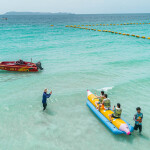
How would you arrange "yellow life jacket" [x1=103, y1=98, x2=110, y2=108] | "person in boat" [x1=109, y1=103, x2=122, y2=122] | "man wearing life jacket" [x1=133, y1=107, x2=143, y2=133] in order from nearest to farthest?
"man wearing life jacket" [x1=133, y1=107, x2=143, y2=133], "person in boat" [x1=109, y1=103, x2=122, y2=122], "yellow life jacket" [x1=103, y1=98, x2=110, y2=108]

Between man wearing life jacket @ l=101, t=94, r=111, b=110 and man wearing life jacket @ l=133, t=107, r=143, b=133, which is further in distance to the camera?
man wearing life jacket @ l=101, t=94, r=111, b=110

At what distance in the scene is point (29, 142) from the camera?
26.3 ft

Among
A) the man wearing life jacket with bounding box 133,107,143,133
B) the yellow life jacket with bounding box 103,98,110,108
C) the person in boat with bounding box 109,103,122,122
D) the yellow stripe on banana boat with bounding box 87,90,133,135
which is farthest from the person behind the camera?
the yellow life jacket with bounding box 103,98,110,108

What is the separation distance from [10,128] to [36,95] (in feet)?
12.4

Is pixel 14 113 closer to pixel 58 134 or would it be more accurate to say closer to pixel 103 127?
pixel 58 134

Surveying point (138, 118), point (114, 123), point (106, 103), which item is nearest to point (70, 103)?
point (106, 103)

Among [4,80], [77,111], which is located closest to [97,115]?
[77,111]

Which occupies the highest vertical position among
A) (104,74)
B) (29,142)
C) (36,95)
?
(104,74)

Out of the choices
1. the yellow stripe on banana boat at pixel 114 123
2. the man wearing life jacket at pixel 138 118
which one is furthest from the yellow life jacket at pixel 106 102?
the man wearing life jacket at pixel 138 118

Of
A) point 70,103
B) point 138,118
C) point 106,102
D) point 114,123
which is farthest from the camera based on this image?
point 70,103

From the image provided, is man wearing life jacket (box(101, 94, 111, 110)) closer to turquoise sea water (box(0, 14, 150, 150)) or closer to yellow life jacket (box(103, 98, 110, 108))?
yellow life jacket (box(103, 98, 110, 108))

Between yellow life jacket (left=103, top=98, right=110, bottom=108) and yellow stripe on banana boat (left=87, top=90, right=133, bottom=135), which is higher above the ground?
yellow life jacket (left=103, top=98, right=110, bottom=108)

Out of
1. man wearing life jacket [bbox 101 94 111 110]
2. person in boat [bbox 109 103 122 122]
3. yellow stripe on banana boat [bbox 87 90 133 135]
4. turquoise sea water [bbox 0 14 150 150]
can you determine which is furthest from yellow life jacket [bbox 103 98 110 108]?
turquoise sea water [bbox 0 14 150 150]

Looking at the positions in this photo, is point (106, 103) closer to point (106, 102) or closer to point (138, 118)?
point (106, 102)
